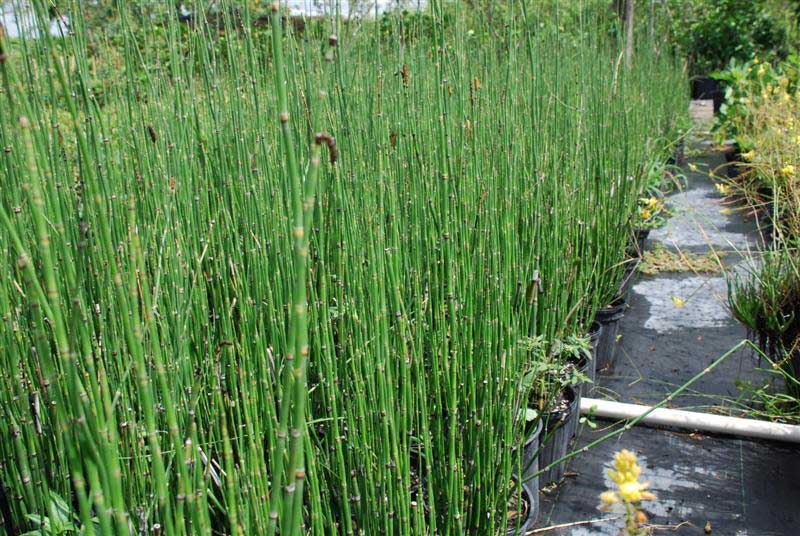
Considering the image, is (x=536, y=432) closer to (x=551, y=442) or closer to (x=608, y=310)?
(x=551, y=442)

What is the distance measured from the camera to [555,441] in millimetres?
1716

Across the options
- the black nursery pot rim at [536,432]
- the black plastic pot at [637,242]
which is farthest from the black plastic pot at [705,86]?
the black nursery pot rim at [536,432]

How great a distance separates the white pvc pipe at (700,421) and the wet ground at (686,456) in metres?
0.04

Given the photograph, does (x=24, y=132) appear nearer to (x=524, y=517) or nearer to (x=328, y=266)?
(x=328, y=266)

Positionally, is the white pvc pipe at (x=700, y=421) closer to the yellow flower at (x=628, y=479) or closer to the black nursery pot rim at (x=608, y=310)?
the black nursery pot rim at (x=608, y=310)

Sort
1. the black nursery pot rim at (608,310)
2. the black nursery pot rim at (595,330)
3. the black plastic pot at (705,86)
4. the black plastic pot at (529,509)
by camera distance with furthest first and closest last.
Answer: the black plastic pot at (705,86)
the black nursery pot rim at (608,310)
the black nursery pot rim at (595,330)
the black plastic pot at (529,509)

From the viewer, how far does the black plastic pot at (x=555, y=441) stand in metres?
1.70

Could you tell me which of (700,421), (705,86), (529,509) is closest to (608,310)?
(700,421)

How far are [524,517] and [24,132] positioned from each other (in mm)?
1224

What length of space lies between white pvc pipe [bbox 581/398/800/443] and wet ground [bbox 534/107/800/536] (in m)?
0.04

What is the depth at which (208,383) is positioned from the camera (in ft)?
4.14

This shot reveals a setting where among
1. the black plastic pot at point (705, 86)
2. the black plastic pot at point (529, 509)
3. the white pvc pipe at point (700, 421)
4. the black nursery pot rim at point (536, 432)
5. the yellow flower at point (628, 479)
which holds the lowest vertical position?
the white pvc pipe at point (700, 421)

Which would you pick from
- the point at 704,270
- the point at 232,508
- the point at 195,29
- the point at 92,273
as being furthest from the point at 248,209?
the point at 704,270

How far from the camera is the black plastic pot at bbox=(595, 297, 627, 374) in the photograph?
2316 mm
